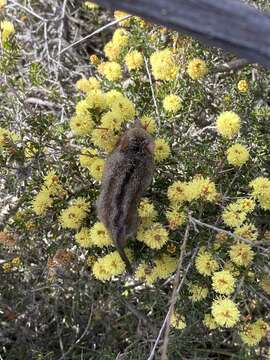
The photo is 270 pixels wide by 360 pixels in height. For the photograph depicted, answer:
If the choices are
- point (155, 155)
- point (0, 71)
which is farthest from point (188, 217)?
point (0, 71)

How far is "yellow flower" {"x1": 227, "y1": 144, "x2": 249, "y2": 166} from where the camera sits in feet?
8.73

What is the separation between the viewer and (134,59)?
3.11 m

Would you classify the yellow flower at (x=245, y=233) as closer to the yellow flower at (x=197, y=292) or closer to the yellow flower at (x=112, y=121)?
the yellow flower at (x=197, y=292)

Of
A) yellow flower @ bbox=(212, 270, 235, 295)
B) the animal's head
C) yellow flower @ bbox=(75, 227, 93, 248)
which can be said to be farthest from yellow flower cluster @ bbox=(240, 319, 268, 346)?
the animal's head

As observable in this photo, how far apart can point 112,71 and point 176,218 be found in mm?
951

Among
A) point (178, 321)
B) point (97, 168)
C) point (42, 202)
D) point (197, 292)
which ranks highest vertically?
point (97, 168)

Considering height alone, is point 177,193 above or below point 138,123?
below

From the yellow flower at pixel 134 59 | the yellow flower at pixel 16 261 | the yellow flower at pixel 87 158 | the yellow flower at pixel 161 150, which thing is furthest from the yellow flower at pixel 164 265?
the yellow flower at pixel 134 59

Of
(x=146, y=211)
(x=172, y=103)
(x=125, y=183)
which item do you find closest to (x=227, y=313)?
(x=146, y=211)

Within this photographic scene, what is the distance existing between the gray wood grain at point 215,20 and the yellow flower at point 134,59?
5.22ft

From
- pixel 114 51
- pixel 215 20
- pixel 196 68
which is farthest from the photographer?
pixel 114 51

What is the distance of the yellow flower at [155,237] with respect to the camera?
8.33ft

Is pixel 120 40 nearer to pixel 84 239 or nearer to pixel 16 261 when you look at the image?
pixel 84 239

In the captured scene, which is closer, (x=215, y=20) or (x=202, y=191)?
(x=215, y=20)
